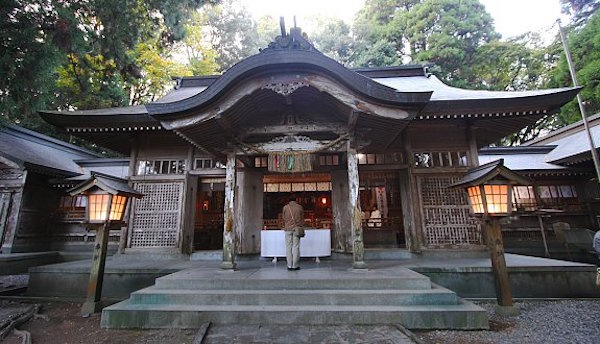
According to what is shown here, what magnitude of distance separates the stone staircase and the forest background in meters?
5.72

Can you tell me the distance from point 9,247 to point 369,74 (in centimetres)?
1648

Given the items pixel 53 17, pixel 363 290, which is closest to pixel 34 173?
pixel 53 17

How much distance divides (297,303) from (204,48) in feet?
85.5

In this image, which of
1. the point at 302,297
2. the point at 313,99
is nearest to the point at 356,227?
the point at 302,297

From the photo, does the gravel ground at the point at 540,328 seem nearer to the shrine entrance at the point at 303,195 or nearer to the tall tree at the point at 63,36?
the shrine entrance at the point at 303,195

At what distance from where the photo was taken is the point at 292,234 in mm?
6797

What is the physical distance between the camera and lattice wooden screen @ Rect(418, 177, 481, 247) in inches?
319

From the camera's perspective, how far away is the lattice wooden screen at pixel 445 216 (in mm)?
8109

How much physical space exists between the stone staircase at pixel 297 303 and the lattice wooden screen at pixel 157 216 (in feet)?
12.0

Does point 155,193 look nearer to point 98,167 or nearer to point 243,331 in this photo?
point 243,331

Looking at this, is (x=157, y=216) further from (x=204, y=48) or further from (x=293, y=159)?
(x=204, y=48)

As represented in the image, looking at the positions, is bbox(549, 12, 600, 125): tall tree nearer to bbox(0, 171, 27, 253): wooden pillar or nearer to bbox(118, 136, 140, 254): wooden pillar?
bbox(118, 136, 140, 254): wooden pillar

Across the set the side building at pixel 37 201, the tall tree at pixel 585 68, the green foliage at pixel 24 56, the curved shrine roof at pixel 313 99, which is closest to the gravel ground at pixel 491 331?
the curved shrine roof at pixel 313 99

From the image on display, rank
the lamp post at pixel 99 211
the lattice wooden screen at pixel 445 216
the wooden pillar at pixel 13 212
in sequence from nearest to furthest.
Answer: the lamp post at pixel 99 211
the lattice wooden screen at pixel 445 216
the wooden pillar at pixel 13 212
